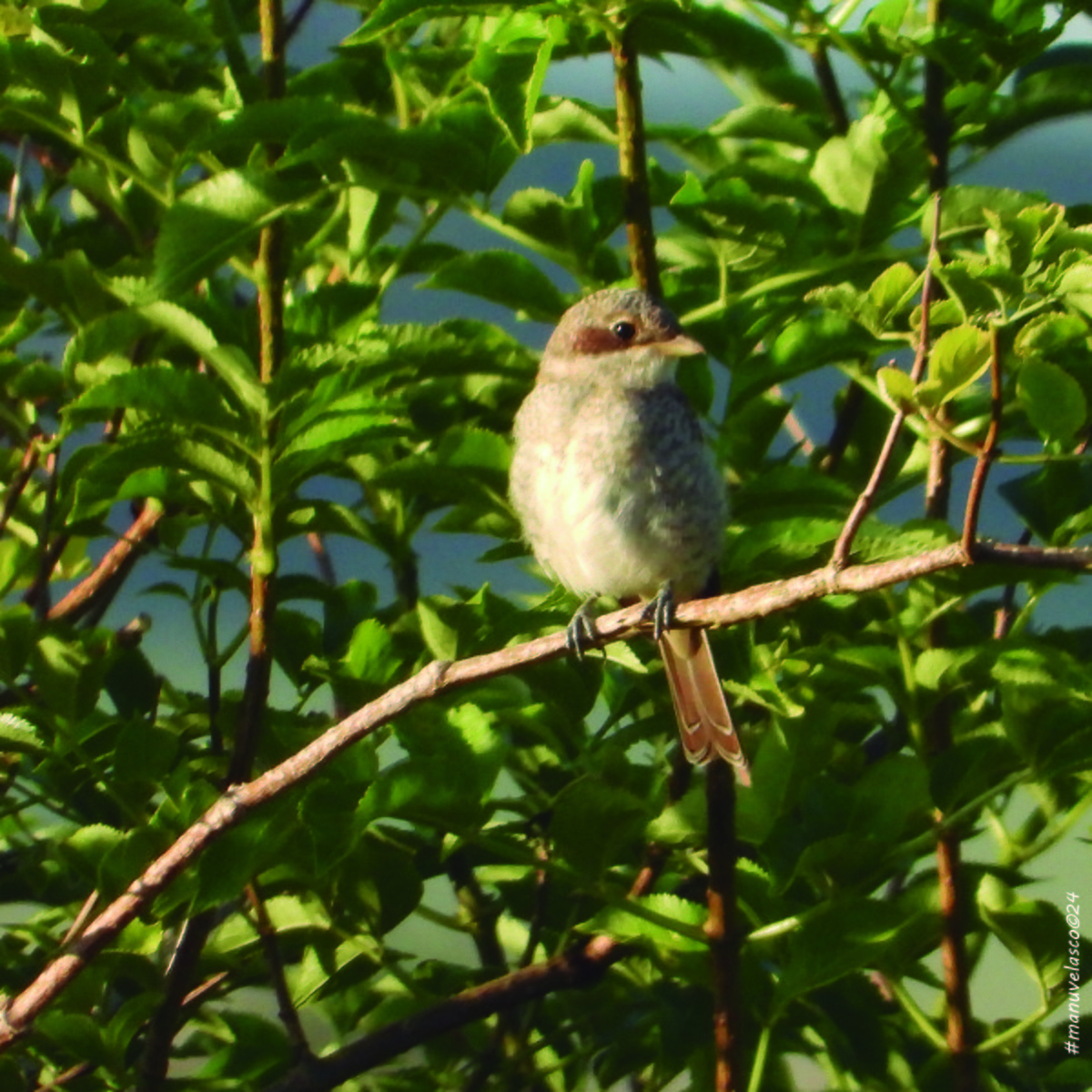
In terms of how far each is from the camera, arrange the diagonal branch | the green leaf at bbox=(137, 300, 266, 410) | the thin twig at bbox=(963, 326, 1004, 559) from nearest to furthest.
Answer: the thin twig at bbox=(963, 326, 1004, 559) < the diagonal branch < the green leaf at bbox=(137, 300, 266, 410)

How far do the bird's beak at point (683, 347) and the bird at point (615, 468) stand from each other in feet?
0.33

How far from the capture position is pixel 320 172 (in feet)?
7.25

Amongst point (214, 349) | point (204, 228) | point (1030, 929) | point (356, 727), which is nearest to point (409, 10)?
point (204, 228)

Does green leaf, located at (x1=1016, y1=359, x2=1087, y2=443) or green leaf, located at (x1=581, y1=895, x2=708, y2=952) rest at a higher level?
green leaf, located at (x1=1016, y1=359, x2=1087, y2=443)

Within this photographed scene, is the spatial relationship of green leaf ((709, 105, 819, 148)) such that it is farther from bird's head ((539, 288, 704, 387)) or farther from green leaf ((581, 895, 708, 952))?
green leaf ((581, 895, 708, 952))

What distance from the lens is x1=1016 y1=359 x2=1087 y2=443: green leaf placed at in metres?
1.88

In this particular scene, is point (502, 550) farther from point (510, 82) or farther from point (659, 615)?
point (510, 82)

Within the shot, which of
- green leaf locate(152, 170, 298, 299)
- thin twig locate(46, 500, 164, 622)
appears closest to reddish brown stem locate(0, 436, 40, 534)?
thin twig locate(46, 500, 164, 622)

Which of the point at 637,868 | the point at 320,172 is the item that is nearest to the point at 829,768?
the point at 637,868

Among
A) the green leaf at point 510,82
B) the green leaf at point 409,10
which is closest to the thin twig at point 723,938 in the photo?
the green leaf at point 510,82

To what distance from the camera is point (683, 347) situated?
7.84 ft

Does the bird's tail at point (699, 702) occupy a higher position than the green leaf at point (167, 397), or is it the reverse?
the green leaf at point (167, 397)

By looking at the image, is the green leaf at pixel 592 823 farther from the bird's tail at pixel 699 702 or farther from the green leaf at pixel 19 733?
the green leaf at pixel 19 733

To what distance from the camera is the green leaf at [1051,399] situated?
1.88m
